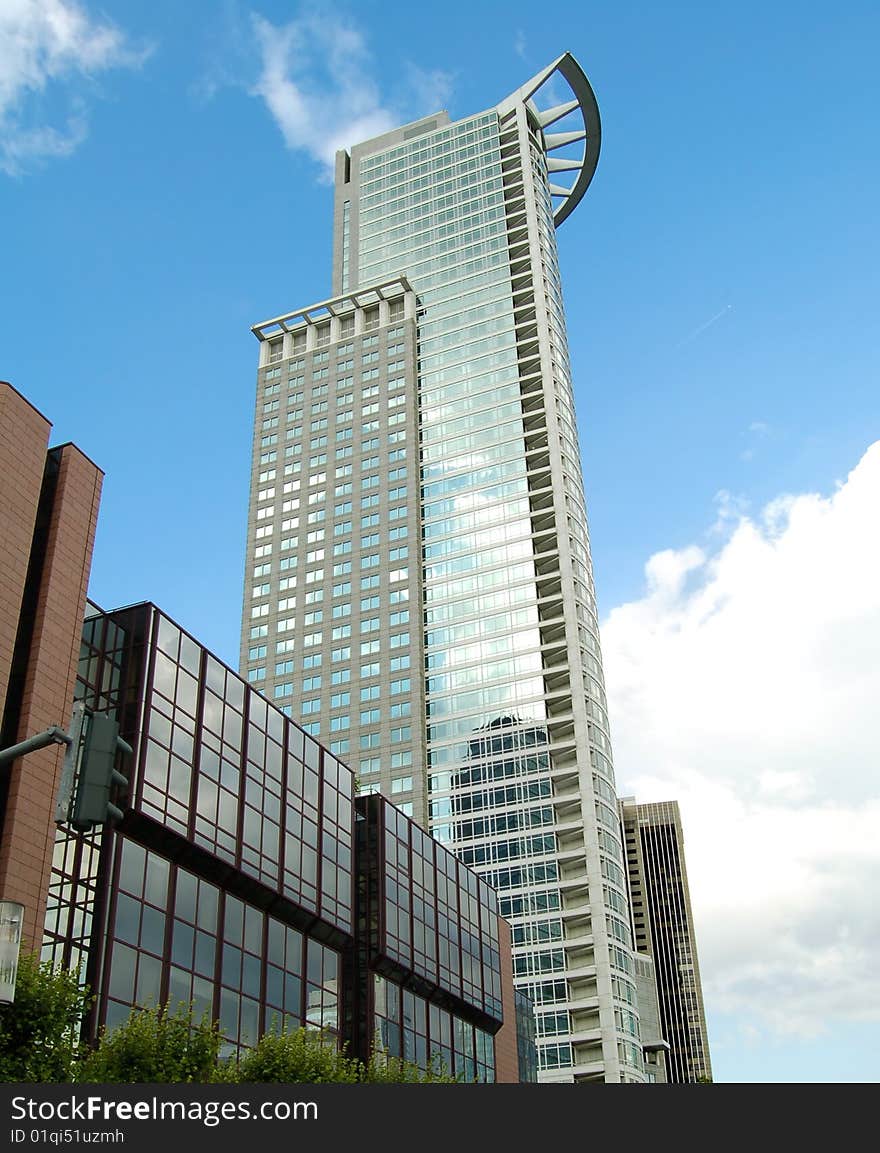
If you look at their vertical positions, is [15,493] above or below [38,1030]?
above

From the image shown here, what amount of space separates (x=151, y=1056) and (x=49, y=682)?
13.9m

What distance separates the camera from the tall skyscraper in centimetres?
12044

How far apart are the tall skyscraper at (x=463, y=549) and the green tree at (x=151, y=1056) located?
82916 millimetres

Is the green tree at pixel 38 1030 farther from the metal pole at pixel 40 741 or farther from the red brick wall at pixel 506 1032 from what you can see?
the red brick wall at pixel 506 1032

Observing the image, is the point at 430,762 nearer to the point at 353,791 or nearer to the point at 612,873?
the point at 612,873

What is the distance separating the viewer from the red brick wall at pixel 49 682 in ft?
125

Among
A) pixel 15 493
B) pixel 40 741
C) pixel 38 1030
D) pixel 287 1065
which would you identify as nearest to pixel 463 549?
pixel 15 493

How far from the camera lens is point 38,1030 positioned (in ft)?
103

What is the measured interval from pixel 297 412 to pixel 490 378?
27.1 meters

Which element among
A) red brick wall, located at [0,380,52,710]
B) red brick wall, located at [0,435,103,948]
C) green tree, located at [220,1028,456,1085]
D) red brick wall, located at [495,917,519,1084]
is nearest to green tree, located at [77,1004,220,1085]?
green tree, located at [220,1028,456,1085]

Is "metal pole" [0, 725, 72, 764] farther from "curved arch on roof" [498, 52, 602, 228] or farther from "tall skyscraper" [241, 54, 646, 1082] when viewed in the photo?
"curved arch on roof" [498, 52, 602, 228]

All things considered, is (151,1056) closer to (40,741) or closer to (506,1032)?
(40,741)

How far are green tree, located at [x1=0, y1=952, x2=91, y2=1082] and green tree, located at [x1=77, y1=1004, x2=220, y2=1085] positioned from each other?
51.2 inches

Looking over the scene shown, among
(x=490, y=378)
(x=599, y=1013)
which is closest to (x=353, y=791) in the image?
(x=599, y=1013)
